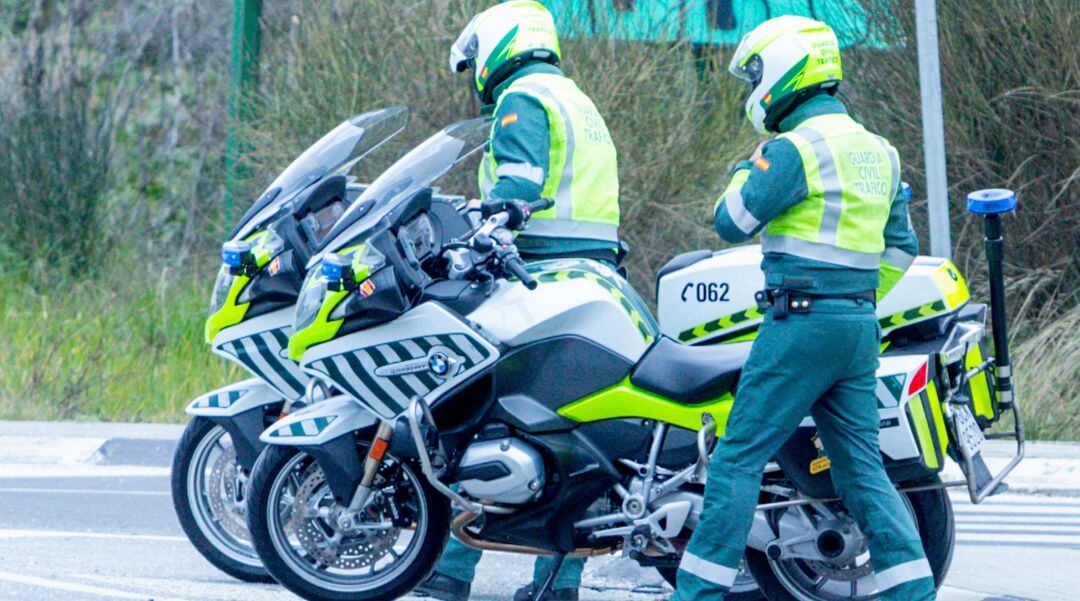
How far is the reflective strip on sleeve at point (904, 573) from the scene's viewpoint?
489 centimetres

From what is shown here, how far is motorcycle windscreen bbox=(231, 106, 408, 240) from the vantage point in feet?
19.5

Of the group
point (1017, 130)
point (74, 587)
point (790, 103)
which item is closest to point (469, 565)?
point (74, 587)

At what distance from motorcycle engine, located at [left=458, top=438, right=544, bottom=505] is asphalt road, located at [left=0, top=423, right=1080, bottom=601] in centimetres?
97

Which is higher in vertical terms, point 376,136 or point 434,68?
point 376,136

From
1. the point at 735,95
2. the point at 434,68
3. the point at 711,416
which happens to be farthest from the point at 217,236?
the point at 711,416

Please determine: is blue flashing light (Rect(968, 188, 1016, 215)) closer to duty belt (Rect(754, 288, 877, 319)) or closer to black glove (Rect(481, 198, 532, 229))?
duty belt (Rect(754, 288, 877, 319))

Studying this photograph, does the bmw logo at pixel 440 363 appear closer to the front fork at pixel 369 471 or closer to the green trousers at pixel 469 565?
the front fork at pixel 369 471

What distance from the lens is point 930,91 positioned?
8727 mm

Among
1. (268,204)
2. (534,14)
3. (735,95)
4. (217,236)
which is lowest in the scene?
(217,236)

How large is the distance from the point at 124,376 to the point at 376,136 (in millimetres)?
4572

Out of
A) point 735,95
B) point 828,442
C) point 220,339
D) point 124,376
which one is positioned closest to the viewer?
point 828,442

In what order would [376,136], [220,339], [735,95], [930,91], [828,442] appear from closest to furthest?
[828,442] < [220,339] < [376,136] < [930,91] < [735,95]

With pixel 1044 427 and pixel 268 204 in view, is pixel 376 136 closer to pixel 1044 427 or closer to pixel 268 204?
pixel 268 204

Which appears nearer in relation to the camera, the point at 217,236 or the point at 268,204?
the point at 268,204
